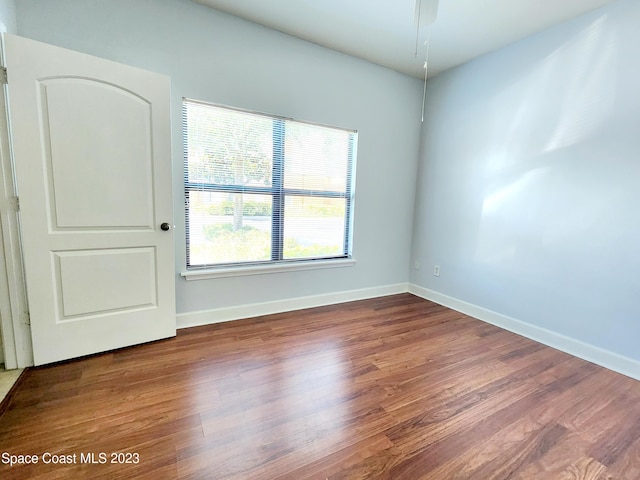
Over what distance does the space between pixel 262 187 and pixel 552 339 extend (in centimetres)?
300

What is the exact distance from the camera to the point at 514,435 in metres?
1.48

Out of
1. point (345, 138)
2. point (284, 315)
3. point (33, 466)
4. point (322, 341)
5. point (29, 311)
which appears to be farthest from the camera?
point (345, 138)

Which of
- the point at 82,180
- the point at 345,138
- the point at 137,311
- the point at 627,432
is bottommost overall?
the point at 627,432

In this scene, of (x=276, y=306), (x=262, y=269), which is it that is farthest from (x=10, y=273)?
(x=276, y=306)

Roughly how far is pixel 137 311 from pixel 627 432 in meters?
3.21

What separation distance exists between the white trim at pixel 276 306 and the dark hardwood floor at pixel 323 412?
0.66ft

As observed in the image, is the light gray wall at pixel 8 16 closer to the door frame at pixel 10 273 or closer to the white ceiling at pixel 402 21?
the door frame at pixel 10 273

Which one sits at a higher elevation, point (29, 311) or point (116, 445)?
point (29, 311)

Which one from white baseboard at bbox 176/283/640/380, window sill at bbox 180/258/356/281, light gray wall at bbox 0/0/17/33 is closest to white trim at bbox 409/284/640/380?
white baseboard at bbox 176/283/640/380

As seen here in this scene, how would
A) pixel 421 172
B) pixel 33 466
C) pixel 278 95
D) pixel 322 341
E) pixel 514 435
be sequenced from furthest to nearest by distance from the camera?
pixel 421 172 < pixel 278 95 < pixel 322 341 < pixel 514 435 < pixel 33 466

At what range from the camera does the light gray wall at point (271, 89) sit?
2098mm

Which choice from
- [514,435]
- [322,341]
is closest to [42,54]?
[322,341]

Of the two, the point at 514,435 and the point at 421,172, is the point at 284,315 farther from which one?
the point at 421,172

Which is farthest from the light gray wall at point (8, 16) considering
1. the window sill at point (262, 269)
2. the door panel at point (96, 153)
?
the window sill at point (262, 269)
